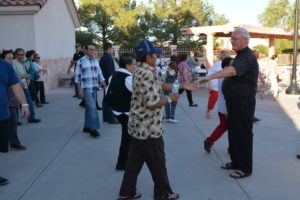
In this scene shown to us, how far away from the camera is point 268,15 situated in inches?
1841

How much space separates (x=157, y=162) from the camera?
147 inches

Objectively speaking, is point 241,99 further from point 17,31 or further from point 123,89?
point 17,31

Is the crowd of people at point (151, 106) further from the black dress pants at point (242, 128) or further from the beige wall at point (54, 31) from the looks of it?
the beige wall at point (54, 31)

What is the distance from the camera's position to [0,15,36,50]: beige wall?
43.1 feet

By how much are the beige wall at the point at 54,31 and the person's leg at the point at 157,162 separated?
10911 millimetres

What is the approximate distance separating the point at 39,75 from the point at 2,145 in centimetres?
684

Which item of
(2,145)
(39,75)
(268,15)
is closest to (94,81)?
(2,145)

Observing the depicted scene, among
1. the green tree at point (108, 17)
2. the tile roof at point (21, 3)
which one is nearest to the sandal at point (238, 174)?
the tile roof at point (21, 3)

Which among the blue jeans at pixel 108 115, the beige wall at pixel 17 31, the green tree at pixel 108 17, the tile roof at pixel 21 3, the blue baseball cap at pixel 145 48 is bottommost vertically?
the blue jeans at pixel 108 115

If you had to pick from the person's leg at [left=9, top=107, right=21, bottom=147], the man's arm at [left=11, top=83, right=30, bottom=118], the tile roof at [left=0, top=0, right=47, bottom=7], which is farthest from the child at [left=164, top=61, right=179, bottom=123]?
the tile roof at [left=0, top=0, right=47, bottom=7]

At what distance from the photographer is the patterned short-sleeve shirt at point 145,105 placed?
11.3 feet

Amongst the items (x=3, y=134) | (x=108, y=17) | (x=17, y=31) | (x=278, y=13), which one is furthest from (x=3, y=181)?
(x=278, y=13)

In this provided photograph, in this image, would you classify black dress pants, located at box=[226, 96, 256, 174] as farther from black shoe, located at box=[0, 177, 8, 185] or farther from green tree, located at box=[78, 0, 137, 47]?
green tree, located at box=[78, 0, 137, 47]

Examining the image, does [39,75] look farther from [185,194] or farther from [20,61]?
[185,194]
